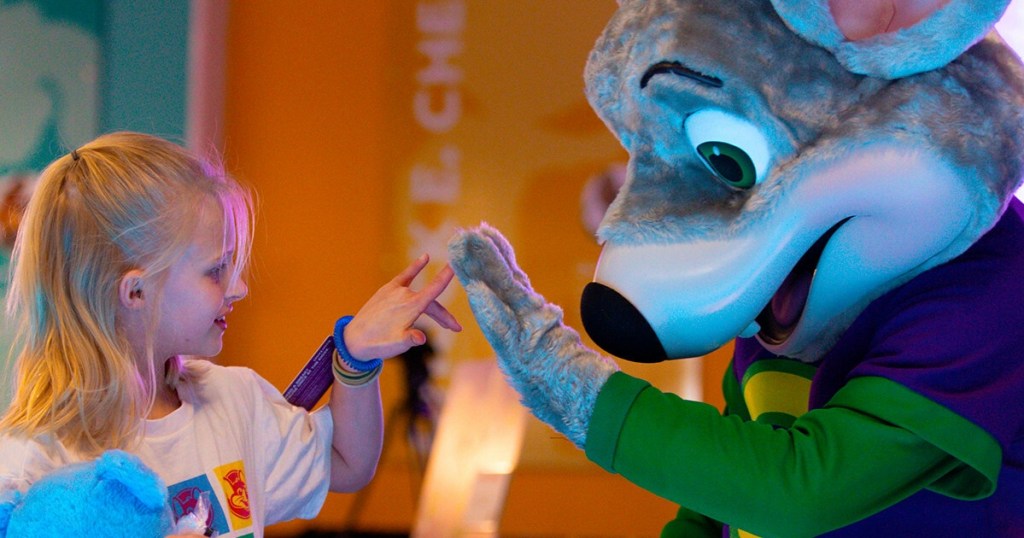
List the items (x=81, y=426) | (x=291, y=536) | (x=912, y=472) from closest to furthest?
1. (x=912, y=472)
2. (x=81, y=426)
3. (x=291, y=536)

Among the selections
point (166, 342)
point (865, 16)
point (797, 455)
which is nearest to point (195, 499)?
point (166, 342)

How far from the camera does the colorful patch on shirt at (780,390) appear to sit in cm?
99

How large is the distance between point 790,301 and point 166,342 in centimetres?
65

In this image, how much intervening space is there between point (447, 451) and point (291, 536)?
581 mm

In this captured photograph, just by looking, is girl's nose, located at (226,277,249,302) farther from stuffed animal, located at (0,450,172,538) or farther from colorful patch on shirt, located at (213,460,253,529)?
stuffed animal, located at (0,450,172,538)

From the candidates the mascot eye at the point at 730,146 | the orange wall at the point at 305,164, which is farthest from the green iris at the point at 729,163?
the orange wall at the point at 305,164

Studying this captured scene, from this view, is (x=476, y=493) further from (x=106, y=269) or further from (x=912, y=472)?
(x=912, y=472)

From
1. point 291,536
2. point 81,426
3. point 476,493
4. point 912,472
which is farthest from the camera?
point 291,536

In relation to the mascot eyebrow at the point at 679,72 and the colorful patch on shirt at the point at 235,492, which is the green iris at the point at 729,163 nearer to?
the mascot eyebrow at the point at 679,72

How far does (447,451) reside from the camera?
264 cm

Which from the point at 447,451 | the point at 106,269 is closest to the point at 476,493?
the point at 447,451

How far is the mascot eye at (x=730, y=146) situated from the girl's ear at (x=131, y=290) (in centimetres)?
59

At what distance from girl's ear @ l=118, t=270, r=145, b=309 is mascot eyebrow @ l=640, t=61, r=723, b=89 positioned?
1.87 feet

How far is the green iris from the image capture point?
84 cm
